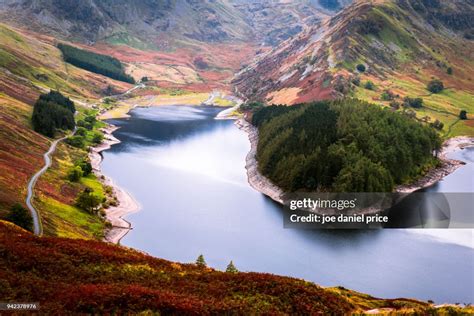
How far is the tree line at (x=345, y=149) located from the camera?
134750 millimetres

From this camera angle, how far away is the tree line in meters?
135

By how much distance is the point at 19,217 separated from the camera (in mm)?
82625

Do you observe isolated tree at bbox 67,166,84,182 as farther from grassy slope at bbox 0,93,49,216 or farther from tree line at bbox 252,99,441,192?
tree line at bbox 252,99,441,192

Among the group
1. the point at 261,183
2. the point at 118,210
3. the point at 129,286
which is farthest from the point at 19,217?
the point at 261,183

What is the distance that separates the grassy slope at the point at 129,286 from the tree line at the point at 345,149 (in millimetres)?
74836

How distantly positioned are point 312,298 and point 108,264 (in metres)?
23.1

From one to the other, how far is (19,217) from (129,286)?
144 feet

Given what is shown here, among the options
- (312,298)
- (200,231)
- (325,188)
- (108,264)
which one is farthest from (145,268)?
(325,188)

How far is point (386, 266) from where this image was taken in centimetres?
9888

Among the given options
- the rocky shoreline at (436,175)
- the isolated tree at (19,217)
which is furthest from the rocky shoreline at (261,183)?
the isolated tree at (19,217)

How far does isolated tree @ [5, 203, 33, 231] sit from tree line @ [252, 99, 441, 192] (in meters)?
75.0

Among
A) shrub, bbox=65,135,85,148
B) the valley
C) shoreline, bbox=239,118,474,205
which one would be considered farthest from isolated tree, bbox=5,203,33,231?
shrub, bbox=65,135,85,148

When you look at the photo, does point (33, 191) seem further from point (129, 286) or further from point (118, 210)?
point (129, 286)

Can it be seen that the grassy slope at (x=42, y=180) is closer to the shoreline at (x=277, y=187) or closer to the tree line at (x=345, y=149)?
the shoreline at (x=277, y=187)
